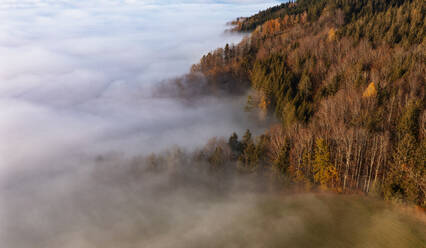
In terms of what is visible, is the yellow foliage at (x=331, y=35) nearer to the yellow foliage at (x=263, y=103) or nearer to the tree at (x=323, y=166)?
the yellow foliage at (x=263, y=103)

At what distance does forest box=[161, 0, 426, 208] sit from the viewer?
42.2m

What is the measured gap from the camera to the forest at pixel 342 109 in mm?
42250

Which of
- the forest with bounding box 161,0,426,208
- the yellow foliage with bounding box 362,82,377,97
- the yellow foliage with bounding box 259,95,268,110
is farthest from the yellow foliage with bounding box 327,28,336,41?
the yellow foliage with bounding box 362,82,377,97

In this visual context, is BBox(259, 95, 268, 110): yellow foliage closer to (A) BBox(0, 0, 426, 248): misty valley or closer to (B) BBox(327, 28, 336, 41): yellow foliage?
(A) BBox(0, 0, 426, 248): misty valley

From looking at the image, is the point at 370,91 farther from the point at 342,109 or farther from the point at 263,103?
the point at 263,103

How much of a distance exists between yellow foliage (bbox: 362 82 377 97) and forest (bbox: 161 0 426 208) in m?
0.20

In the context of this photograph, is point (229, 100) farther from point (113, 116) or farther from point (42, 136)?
point (42, 136)

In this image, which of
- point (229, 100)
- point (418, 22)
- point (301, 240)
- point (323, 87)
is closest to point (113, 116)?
point (229, 100)

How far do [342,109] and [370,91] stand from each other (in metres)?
13.2

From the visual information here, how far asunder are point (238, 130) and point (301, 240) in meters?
43.8

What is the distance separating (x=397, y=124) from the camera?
45406 millimetres

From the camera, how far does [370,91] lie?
2280 inches

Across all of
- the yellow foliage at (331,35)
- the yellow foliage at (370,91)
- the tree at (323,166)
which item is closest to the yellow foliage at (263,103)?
the yellow foliage at (370,91)

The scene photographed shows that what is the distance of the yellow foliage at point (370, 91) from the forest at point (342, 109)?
203 millimetres
